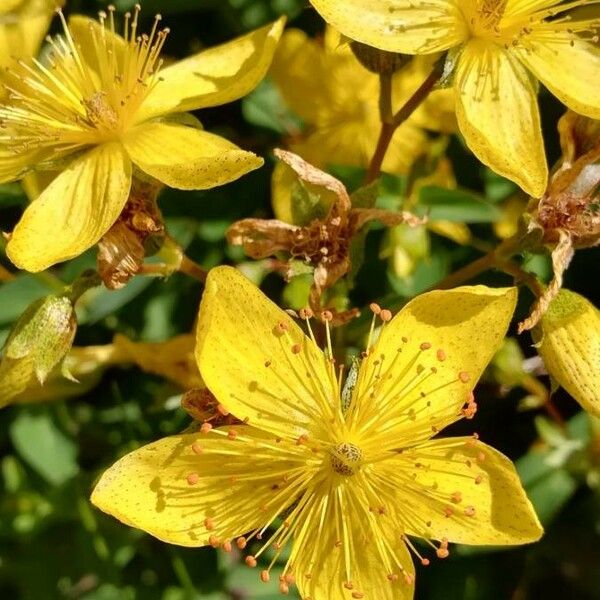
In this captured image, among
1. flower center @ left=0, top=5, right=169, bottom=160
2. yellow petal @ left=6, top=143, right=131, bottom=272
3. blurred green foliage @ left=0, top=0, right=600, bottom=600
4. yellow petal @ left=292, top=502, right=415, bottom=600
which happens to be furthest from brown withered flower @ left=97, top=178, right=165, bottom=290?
yellow petal @ left=292, top=502, right=415, bottom=600

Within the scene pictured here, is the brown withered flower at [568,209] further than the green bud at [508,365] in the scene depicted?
No

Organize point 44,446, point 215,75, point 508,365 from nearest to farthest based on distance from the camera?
point 215,75 → point 508,365 → point 44,446

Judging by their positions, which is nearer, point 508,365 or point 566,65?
point 566,65

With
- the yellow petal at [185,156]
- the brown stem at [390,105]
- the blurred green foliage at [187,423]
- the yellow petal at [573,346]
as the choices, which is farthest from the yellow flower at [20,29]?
the yellow petal at [573,346]

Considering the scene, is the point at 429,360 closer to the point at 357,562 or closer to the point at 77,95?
the point at 357,562

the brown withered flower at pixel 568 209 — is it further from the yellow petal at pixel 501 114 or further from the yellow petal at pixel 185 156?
the yellow petal at pixel 185 156

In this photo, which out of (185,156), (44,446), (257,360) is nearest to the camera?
(257,360)

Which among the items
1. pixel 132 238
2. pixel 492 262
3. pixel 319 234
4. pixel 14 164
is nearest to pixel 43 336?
pixel 132 238
